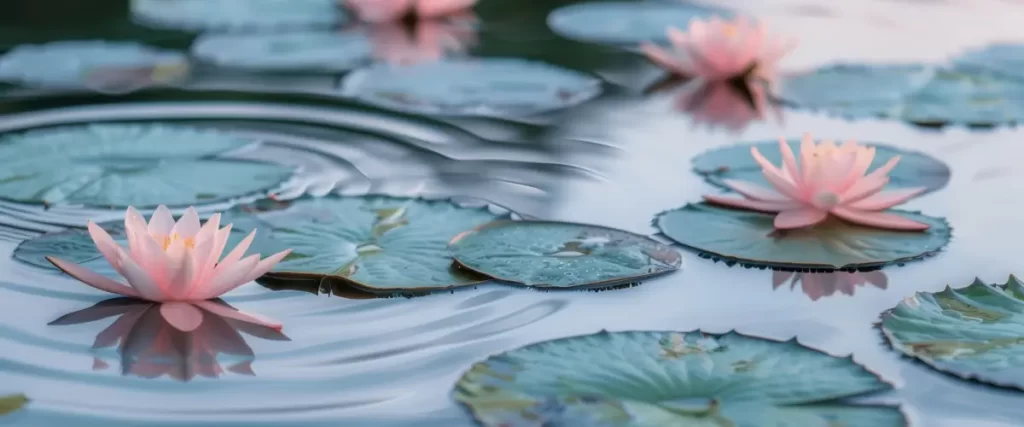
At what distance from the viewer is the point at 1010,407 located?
4.44ft

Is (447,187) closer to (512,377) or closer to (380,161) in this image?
(380,161)

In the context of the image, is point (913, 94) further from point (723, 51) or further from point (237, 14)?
point (237, 14)

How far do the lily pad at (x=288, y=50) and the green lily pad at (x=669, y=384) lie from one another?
1937 mm

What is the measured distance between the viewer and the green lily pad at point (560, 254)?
172 centimetres

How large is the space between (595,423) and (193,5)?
3191 mm

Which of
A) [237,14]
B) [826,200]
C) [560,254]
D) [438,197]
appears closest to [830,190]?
[826,200]

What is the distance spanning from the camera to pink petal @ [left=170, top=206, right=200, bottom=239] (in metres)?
1.67

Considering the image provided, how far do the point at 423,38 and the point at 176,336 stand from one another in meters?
2.29

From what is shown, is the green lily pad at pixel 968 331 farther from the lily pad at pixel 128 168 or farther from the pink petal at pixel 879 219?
the lily pad at pixel 128 168

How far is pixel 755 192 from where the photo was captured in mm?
2033

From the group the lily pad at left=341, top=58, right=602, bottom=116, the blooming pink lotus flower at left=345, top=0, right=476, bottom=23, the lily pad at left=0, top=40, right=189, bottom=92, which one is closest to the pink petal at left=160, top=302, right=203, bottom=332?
the lily pad at left=341, top=58, right=602, bottom=116

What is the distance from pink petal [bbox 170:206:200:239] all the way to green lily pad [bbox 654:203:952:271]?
0.74 meters

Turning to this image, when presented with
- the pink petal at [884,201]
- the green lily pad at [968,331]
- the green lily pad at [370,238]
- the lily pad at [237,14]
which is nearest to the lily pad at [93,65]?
the lily pad at [237,14]

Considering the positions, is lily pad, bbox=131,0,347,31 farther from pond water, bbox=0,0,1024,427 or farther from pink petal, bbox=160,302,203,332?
pink petal, bbox=160,302,203,332
